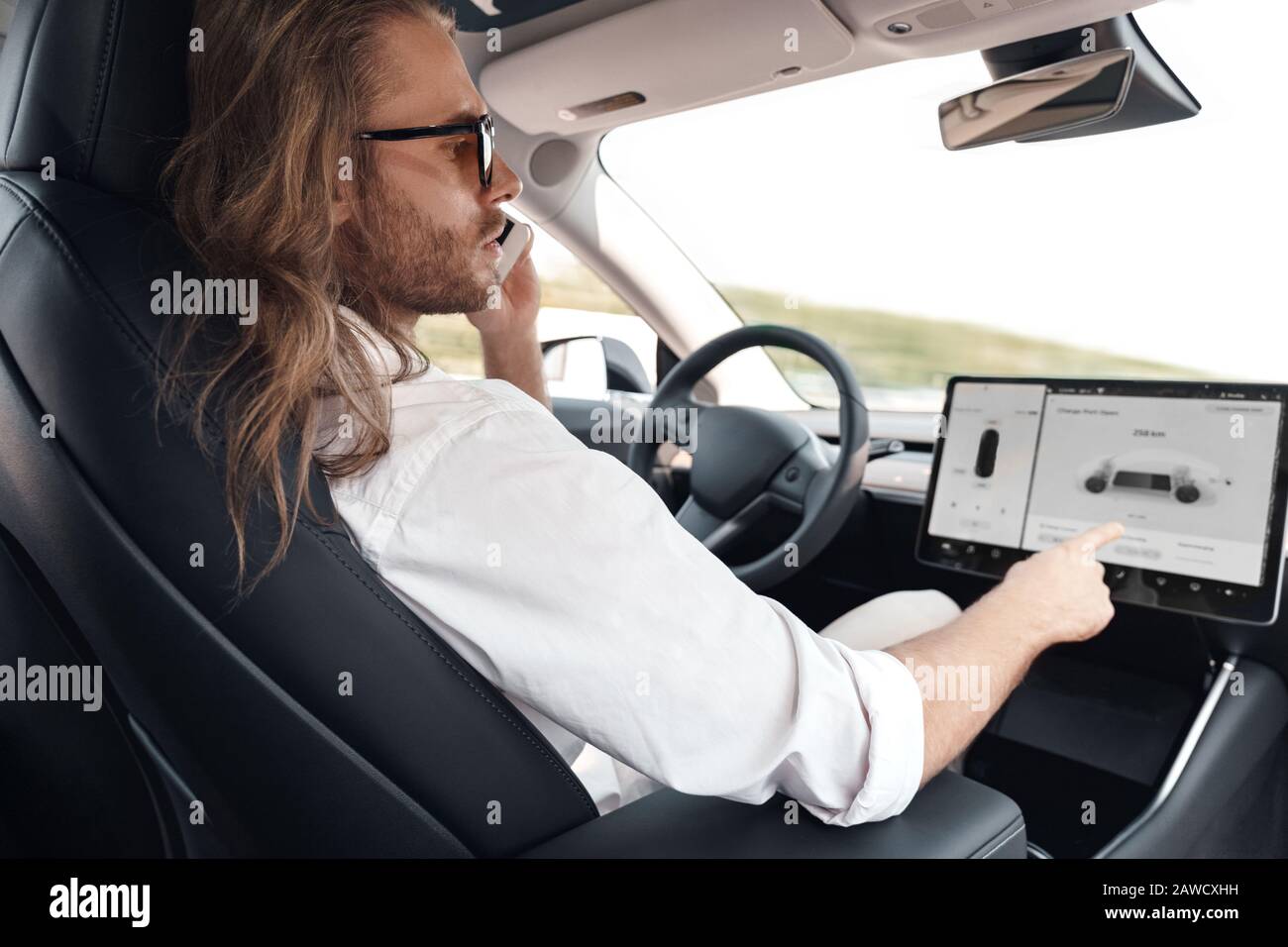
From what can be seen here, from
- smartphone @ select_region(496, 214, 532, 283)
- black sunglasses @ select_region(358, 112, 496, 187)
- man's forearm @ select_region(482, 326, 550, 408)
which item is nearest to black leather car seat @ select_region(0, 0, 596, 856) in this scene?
black sunglasses @ select_region(358, 112, 496, 187)

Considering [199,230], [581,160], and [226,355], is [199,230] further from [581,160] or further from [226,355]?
[581,160]

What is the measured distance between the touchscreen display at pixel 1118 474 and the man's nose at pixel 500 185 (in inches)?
33.3

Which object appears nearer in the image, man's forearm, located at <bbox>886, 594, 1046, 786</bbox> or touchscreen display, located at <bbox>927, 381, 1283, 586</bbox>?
man's forearm, located at <bbox>886, 594, 1046, 786</bbox>

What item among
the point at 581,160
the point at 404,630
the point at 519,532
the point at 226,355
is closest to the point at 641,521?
the point at 519,532

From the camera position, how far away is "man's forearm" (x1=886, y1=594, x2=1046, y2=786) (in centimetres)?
91

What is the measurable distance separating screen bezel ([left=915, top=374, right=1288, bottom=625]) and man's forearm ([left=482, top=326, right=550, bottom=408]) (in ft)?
2.28

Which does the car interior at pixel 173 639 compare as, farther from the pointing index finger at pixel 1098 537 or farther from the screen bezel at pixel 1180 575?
the pointing index finger at pixel 1098 537

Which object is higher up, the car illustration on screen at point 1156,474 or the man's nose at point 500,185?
the man's nose at point 500,185

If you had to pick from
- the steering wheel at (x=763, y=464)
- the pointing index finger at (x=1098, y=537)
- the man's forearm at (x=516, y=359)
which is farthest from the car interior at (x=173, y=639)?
the man's forearm at (x=516, y=359)

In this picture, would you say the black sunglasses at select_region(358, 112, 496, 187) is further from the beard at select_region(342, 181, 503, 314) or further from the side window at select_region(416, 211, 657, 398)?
the side window at select_region(416, 211, 657, 398)

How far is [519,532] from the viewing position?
0.81 metres

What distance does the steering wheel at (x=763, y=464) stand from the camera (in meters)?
1.75

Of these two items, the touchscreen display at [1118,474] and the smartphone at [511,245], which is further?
the smartphone at [511,245]
